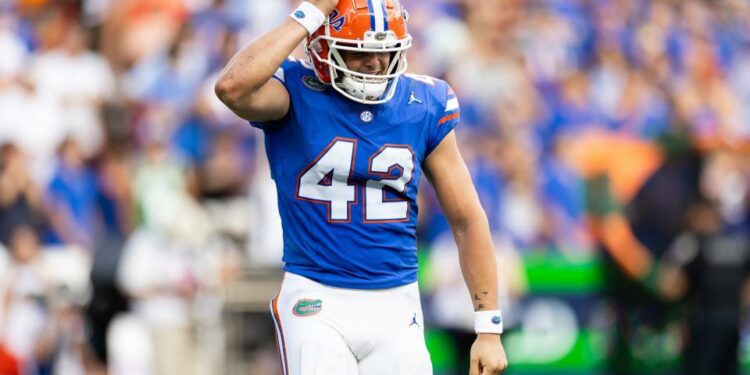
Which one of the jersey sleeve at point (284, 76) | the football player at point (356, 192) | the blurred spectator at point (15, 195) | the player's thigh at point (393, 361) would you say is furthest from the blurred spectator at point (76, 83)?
the player's thigh at point (393, 361)

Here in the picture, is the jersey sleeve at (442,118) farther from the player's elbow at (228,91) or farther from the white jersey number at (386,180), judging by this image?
the player's elbow at (228,91)

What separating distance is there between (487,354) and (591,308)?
5719mm

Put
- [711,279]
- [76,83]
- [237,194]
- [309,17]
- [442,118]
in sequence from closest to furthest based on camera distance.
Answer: [309,17]
[442,118]
[237,194]
[711,279]
[76,83]

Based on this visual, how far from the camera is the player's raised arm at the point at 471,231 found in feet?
15.8

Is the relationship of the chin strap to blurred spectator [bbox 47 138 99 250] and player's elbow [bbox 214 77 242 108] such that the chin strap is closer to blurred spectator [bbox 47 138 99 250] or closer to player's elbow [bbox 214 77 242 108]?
player's elbow [bbox 214 77 242 108]

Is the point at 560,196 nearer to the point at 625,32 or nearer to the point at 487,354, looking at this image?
the point at 625,32

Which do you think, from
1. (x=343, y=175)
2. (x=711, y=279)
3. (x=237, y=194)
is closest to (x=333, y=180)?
(x=343, y=175)

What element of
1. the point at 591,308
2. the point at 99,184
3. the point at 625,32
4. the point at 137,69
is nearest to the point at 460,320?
the point at 591,308

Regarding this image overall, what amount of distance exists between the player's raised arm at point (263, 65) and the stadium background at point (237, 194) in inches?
175

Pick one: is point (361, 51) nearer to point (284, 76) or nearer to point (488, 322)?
point (284, 76)

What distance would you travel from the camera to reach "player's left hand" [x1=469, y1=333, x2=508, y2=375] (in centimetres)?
468

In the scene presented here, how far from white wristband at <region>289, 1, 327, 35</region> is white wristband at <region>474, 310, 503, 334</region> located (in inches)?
48.2

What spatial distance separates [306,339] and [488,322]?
0.69 metres

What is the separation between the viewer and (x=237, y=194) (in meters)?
9.45
